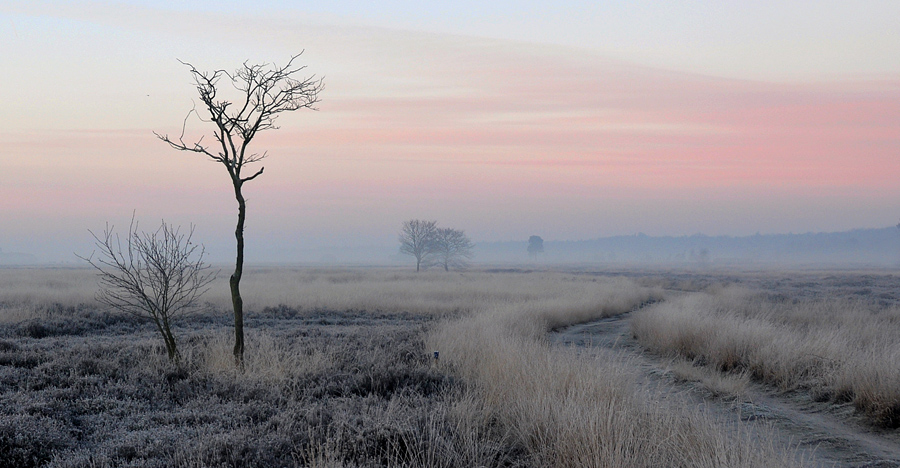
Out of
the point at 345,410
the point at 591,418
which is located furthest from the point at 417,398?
the point at 591,418

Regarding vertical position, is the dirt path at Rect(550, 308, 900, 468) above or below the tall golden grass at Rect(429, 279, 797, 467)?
below

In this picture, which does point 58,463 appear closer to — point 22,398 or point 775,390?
point 22,398

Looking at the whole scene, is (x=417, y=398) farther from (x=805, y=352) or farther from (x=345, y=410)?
(x=805, y=352)

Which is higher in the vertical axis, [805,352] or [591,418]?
[591,418]

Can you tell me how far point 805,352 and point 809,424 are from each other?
11.7 feet

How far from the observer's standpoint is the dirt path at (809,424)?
7.04 metres

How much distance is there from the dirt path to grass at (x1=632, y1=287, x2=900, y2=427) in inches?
13.6

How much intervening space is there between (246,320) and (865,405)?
18.0 metres

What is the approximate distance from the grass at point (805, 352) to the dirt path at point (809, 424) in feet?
1.14

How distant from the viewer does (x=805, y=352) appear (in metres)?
11.6

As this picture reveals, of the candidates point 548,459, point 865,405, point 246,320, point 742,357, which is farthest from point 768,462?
point 246,320

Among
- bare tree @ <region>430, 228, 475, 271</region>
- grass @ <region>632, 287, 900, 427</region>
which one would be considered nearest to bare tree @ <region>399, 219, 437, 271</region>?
bare tree @ <region>430, 228, 475, 271</region>

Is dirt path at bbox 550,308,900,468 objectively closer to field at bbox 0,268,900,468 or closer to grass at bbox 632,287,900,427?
field at bbox 0,268,900,468

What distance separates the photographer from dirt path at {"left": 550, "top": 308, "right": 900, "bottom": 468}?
7041 millimetres
